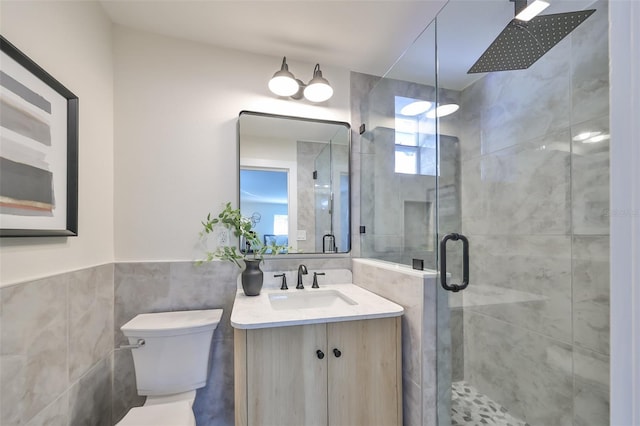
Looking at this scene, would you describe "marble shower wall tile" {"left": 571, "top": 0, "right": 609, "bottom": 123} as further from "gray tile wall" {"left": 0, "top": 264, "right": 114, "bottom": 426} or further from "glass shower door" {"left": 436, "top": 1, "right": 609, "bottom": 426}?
"gray tile wall" {"left": 0, "top": 264, "right": 114, "bottom": 426}

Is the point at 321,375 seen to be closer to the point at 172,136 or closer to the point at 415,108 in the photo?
the point at 172,136

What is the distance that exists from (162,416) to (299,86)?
1985 mm

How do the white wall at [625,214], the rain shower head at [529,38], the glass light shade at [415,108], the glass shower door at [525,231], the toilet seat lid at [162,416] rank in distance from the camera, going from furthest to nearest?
the glass light shade at [415,108]
the rain shower head at [529,38]
the glass shower door at [525,231]
the toilet seat lid at [162,416]
the white wall at [625,214]

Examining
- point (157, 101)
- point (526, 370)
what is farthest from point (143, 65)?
point (526, 370)

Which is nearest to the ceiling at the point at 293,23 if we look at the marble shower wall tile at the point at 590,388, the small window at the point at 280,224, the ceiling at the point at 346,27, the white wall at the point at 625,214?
the ceiling at the point at 346,27

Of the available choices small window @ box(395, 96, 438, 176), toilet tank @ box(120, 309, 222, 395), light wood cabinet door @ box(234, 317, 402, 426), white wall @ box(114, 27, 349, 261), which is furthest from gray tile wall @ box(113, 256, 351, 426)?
small window @ box(395, 96, 438, 176)

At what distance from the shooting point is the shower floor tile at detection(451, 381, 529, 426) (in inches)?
55.3

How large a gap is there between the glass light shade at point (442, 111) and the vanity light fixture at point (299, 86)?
70 centimetres

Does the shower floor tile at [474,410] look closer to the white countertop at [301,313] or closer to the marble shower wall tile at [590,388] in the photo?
the marble shower wall tile at [590,388]

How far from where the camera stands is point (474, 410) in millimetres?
1522

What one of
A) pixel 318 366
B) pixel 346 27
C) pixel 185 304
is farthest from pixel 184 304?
pixel 346 27

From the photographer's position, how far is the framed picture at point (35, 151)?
0.89m

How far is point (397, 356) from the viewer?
51.7 inches

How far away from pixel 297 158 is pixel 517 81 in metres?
1.47
